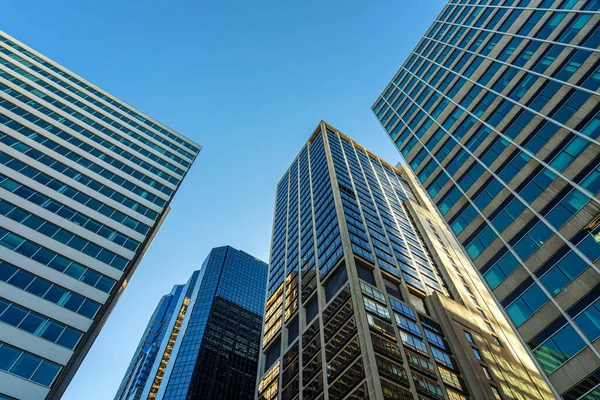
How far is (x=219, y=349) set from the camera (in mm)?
113125

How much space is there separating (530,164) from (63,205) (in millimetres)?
44298

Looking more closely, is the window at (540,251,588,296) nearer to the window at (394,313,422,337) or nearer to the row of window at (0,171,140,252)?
the window at (394,313,422,337)

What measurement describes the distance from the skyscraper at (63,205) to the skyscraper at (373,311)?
2423 centimetres

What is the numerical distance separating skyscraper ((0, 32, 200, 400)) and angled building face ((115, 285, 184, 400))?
10303 centimetres

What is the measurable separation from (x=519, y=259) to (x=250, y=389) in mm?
102066

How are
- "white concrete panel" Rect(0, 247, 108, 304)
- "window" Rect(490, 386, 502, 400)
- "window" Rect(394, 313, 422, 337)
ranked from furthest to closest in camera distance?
"window" Rect(394, 313, 422, 337)
"window" Rect(490, 386, 502, 400)
"white concrete panel" Rect(0, 247, 108, 304)

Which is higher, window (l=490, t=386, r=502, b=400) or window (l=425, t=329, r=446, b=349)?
window (l=490, t=386, r=502, b=400)

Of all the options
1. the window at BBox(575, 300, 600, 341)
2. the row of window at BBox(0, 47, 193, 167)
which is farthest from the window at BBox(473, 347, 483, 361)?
the row of window at BBox(0, 47, 193, 167)

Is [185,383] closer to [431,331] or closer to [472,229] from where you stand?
[431,331]

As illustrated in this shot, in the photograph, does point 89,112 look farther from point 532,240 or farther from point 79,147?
point 532,240

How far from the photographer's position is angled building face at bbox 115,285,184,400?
141875 mm

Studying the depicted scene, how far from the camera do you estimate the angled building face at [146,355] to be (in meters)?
142

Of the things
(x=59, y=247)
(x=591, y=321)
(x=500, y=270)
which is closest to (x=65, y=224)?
(x=59, y=247)

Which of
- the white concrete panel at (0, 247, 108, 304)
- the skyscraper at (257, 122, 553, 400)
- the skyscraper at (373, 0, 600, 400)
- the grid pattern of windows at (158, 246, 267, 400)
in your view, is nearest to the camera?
the skyscraper at (373, 0, 600, 400)
